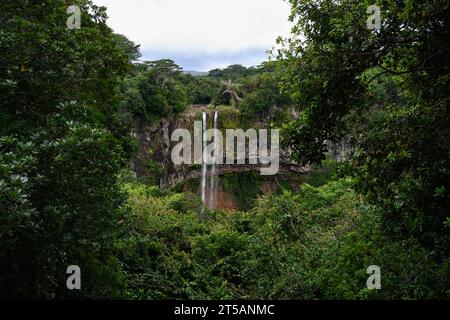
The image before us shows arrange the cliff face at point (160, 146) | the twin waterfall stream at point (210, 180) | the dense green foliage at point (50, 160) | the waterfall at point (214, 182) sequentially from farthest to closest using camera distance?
1. the waterfall at point (214, 182)
2. the twin waterfall stream at point (210, 180)
3. the cliff face at point (160, 146)
4. the dense green foliage at point (50, 160)

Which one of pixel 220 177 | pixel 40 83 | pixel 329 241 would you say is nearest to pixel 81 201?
pixel 40 83

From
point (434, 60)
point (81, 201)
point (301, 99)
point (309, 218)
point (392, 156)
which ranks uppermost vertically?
point (434, 60)

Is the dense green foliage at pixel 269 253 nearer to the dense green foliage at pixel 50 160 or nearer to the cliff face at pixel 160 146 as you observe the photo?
the dense green foliage at pixel 50 160

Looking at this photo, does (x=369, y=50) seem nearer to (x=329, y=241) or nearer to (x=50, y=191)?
(x=50, y=191)

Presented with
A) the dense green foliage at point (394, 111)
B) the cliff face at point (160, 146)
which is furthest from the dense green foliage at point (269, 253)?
the cliff face at point (160, 146)

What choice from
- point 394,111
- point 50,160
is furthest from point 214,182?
point 50,160

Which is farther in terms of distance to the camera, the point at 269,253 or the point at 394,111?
the point at 269,253

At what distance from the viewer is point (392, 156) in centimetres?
479

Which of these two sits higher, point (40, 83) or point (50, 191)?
point (40, 83)

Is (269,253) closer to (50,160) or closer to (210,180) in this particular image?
(50,160)

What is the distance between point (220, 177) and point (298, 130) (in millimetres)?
Answer: 29911

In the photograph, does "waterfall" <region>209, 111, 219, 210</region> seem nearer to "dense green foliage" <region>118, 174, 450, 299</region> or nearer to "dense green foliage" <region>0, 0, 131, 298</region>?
"dense green foliage" <region>118, 174, 450, 299</region>

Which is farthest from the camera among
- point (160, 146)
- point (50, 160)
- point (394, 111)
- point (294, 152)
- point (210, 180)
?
point (160, 146)

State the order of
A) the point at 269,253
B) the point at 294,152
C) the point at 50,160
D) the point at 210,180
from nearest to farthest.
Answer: the point at 50,160 < the point at 294,152 < the point at 269,253 < the point at 210,180
